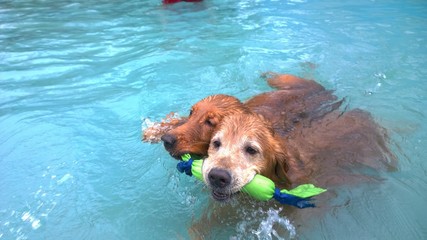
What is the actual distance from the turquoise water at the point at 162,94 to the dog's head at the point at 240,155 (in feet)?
2.07

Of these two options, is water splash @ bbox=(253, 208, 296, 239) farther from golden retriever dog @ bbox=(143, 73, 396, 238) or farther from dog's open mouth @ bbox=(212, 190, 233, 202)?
dog's open mouth @ bbox=(212, 190, 233, 202)

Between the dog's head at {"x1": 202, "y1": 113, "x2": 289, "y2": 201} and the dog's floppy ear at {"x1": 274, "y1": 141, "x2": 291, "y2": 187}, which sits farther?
the dog's floppy ear at {"x1": 274, "y1": 141, "x2": 291, "y2": 187}

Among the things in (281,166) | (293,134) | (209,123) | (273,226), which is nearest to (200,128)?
(209,123)

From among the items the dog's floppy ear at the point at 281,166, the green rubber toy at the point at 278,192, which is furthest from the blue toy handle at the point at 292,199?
the dog's floppy ear at the point at 281,166

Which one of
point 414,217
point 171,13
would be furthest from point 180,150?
point 171,13

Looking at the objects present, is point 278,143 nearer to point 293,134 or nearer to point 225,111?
point 225,111

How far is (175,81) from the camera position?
26.5 feet

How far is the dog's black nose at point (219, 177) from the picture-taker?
3.69 m

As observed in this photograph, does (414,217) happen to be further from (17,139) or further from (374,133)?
(17,139)

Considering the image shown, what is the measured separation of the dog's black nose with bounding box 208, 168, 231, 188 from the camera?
369 cm

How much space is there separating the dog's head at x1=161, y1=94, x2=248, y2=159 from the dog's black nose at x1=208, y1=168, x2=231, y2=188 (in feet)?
2.41

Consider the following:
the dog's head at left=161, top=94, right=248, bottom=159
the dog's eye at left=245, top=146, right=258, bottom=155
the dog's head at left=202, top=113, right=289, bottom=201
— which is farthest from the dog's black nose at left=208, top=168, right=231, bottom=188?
the dog's head at left=161, top=94, right=248, bottom=159

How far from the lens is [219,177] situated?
12.1 ft

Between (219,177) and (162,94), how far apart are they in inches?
166
